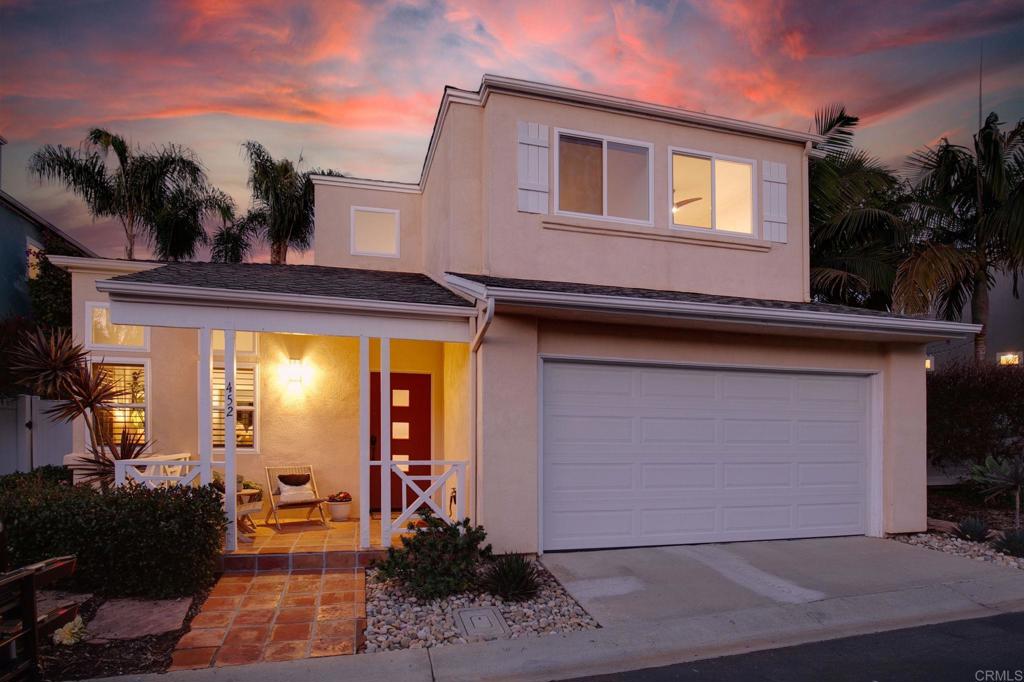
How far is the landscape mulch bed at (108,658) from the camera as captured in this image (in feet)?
13.8

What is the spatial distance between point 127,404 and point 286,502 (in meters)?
3.41

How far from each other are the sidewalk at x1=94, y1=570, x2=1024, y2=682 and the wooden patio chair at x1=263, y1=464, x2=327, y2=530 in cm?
391

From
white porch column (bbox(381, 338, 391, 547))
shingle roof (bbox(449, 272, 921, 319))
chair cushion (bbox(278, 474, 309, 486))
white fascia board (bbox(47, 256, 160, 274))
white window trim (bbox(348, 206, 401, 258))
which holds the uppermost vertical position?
white window trim (bbox(348, 206, 401, 258))

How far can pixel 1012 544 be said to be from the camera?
7.25m

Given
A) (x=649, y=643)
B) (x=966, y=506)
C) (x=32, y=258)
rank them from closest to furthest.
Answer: (x=649, y=643), (x=966, y=506), (x=32, y=258)

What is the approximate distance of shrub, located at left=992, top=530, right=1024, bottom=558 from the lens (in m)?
7.20

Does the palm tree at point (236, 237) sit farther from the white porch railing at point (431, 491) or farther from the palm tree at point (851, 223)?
the palm tree at point (851, 223)

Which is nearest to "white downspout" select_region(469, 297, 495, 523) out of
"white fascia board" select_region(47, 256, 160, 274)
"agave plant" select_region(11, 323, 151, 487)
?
"agave plant" select_region(11, 323, 151, 487)

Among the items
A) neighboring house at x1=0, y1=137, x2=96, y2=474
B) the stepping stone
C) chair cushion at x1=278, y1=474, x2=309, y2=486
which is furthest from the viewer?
neighboring house at x1=0, y1=137, x2=96, y2=474

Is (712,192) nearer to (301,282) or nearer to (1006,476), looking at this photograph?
(1006,476)

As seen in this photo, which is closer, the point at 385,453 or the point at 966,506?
the point at 385,453

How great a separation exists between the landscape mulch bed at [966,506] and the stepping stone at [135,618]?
10444mm

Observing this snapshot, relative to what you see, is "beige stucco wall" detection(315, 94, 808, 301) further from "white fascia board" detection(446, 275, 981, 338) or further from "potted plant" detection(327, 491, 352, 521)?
"potted plant" detection(327, 491, 352, 521)

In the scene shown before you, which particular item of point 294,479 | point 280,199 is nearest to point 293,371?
point 294,479
